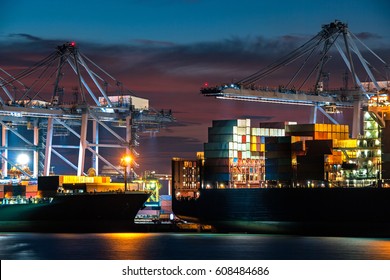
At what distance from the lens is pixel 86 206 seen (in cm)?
7762

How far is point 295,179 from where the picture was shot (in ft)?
220

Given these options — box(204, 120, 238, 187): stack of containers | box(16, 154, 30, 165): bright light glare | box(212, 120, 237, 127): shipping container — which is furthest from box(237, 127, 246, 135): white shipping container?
box(16, 154, 30, 165): bright light glare

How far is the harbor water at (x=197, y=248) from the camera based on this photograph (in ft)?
178

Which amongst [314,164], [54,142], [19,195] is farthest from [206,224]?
[54,142]

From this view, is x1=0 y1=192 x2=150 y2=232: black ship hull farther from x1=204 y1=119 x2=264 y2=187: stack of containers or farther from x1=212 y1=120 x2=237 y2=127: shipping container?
x1=212 y1=120 x2=237 y2=127: shipping container

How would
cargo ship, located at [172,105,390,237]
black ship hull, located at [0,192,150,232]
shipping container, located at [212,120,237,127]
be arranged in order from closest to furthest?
cargo ship, located at [172,105,390,237] → shipping container, located at [212,120,237,127] → black ship hull, located at [0,192,150,232]

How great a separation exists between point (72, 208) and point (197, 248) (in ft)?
65.7

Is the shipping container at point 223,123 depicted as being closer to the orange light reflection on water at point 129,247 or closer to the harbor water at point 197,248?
the harbor water at point 197,248

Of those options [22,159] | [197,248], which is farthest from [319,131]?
[22,159]

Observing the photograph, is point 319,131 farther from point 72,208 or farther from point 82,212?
point 72,208

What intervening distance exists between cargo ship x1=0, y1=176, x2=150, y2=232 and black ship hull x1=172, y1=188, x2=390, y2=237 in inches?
270

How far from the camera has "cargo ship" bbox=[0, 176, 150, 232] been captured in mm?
77562

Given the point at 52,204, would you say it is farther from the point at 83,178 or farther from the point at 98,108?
the point at 98,108

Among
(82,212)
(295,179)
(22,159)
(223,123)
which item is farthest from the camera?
(22,159)
